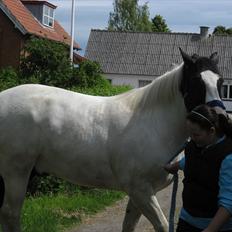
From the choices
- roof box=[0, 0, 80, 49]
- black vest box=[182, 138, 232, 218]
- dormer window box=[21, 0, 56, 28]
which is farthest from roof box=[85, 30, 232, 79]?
black vest box=[182, 138, 232, 218]

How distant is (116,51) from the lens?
178 ft

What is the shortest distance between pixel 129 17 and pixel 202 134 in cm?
7080

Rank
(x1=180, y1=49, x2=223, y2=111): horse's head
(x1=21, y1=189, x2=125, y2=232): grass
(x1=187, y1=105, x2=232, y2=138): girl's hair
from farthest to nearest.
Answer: (x1=21, y1=189, x2=125, y2=232): grass
(x1=180, y1=49, x2=223, y2=111): horse's head
(x1=187, y1=105, x2=232, y2=138): girl's hair

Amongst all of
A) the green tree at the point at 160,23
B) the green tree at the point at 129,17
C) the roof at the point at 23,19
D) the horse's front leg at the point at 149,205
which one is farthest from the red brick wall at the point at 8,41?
the green tree at the point at 160,23

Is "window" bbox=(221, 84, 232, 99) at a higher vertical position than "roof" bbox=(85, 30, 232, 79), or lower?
lower

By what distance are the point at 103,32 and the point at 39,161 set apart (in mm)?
51000

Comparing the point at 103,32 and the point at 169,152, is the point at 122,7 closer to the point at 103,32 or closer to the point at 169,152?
the point at 103,32

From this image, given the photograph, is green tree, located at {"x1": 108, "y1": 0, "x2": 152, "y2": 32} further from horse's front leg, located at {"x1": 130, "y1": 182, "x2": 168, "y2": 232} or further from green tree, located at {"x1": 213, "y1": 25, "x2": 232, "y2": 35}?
horse's front leg, located at {"x1": 130, "y1": 182, "x2": 168, "y2": 232}

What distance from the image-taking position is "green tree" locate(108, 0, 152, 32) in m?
72.2

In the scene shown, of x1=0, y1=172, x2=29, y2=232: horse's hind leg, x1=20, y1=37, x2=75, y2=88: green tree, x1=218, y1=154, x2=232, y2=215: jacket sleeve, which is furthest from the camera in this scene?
x1=20, y1=37, x2=75, y2=88: green tree

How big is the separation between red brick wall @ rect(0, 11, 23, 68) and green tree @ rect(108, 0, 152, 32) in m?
42.6

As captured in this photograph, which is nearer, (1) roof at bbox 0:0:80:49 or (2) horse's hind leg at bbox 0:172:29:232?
(2) horse's hind leg at bbox 0:172:29:232

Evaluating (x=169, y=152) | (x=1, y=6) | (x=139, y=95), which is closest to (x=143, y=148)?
(x=169, y=152)

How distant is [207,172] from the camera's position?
3.55 meters
